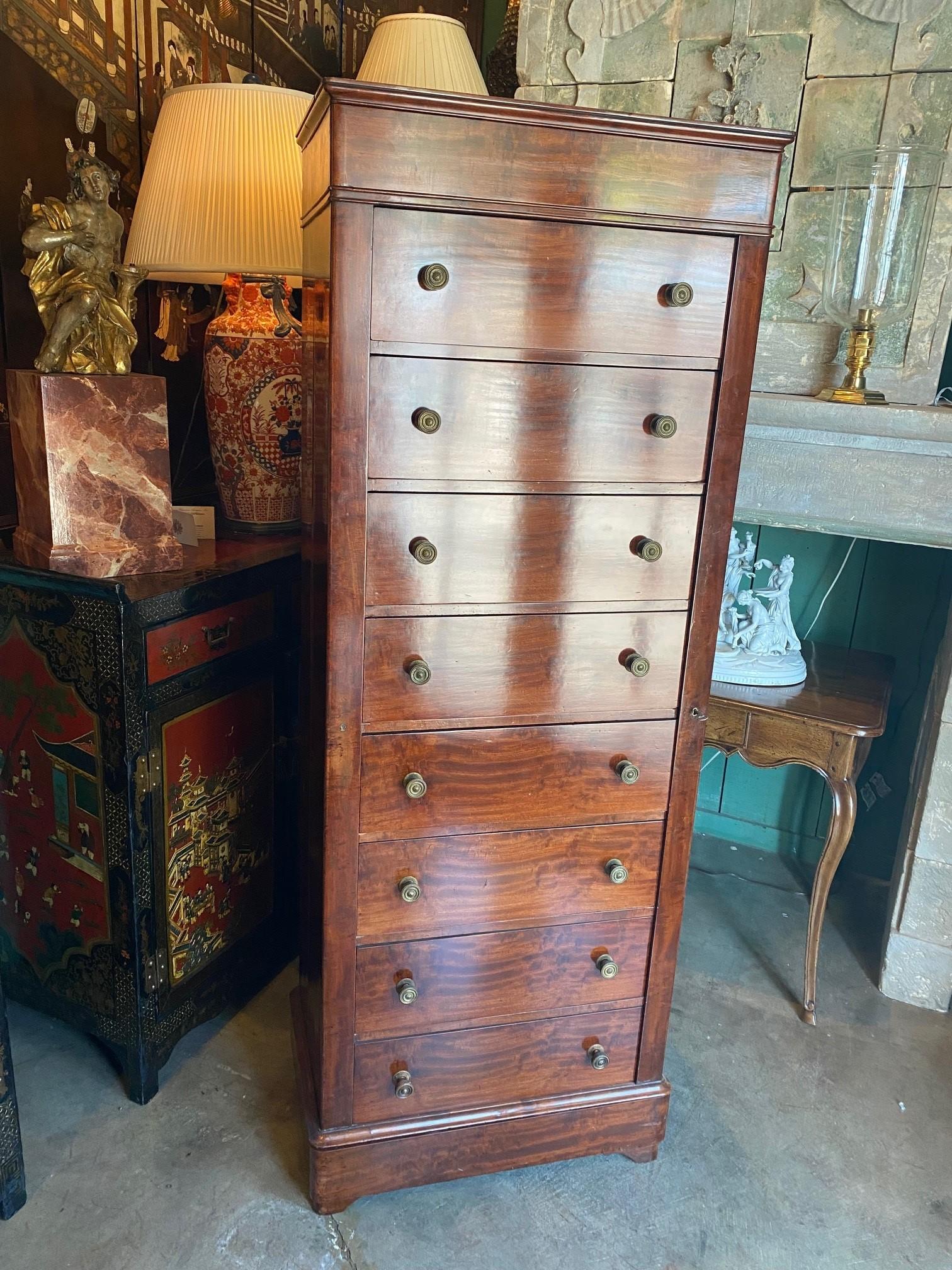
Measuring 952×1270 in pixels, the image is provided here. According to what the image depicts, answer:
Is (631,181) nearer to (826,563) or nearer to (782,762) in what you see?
(782,762)

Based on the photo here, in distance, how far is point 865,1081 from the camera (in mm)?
1844

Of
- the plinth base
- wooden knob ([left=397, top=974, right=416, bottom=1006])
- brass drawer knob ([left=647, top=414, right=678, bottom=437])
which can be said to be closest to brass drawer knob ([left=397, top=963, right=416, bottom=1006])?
wooden knob ([left=397, top=974, right=416, bottom=1006])

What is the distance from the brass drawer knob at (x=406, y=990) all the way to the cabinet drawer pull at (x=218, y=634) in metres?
0.65

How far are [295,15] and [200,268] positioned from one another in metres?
1.06

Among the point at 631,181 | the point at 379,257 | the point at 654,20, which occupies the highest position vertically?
the point at 654,20

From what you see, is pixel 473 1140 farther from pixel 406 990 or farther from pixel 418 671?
pixel 418 671

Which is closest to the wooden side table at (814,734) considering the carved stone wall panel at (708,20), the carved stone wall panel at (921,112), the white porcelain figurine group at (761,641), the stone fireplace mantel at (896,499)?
the white porcelain figurine group at (761,641)

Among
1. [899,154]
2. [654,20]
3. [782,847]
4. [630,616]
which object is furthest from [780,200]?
[782,847]

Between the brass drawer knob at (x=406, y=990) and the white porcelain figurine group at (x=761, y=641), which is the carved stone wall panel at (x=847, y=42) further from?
Answer: the brass drawer knob at (x=406, y=990)

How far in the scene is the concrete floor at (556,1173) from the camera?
57.4 inches

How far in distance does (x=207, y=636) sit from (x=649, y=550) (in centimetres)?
79

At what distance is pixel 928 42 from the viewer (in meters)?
1.72

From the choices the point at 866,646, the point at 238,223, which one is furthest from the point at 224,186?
the point at 866,646

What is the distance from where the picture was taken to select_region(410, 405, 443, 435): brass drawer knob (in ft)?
3.91
